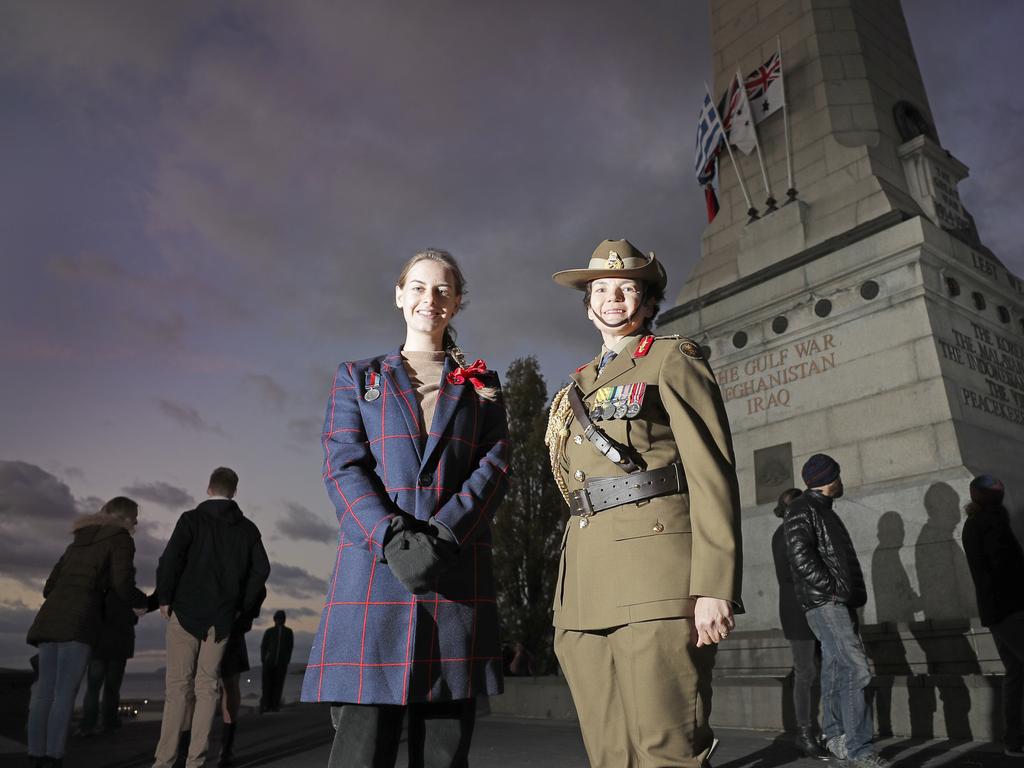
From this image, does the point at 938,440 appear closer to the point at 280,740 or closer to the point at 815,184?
the point at 815,184

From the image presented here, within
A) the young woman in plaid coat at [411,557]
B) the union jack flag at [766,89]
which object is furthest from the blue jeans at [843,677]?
the union jack flag at [766,89]

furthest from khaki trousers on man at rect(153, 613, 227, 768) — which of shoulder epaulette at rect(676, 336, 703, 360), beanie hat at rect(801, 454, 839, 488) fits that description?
beanie hat at rect(801, 454, 839, 488)

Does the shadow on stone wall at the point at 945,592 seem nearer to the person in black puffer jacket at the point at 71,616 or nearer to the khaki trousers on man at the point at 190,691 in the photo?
the khaki trousers on man at the point at 190,691

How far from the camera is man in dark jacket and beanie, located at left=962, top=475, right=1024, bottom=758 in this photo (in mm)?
5746

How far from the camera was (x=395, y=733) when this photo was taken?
2.67m

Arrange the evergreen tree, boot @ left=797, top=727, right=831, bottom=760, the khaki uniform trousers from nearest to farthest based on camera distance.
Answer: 1. the khaki uniform trousers
2. boot @ left=797, top=727, right=831, bottom=760
3. the evergreen tree

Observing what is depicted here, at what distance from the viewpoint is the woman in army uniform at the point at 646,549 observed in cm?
249

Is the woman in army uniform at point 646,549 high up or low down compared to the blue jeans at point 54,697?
up

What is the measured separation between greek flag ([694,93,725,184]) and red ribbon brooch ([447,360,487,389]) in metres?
10.7

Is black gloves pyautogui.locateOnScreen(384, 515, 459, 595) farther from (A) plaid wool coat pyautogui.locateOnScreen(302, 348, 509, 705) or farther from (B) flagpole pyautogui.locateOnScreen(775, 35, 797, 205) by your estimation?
(B) flagpole pyautogui.locateOnScreen(775, 35, 797, 205)

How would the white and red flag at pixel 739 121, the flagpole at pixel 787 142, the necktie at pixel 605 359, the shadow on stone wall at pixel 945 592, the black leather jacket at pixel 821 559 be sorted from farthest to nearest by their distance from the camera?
the white and red flag at pixel 739 121 → the flagpole at pixel 787 142 → the shadow on stone wall at pixel 945 592 → the black leather jacket at pixel 821 559 → the necktie at pixel 605 359

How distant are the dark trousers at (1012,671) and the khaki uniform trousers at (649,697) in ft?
14.0

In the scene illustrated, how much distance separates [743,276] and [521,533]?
1613cm

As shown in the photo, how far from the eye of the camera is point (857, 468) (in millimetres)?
8703
